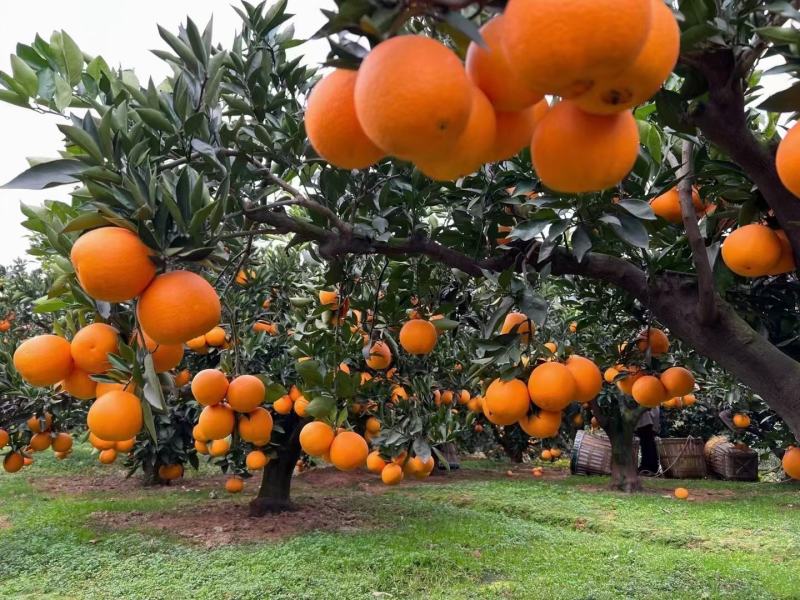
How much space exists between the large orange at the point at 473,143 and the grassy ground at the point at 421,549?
A: 420 centimetres

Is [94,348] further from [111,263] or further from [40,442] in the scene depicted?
[40,442]


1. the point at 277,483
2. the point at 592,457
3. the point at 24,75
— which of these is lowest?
the point at 277,483

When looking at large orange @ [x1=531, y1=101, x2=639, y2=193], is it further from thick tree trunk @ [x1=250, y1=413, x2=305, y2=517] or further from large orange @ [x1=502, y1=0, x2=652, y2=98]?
thick tree trunk @ [x1=250, y1=413, x2=305, y2=517]

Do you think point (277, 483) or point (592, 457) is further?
point (592, 457)

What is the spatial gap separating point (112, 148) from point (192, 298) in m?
0.38

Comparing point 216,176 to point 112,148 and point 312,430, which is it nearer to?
point 112,148

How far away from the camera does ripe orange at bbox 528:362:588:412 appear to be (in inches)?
65.2

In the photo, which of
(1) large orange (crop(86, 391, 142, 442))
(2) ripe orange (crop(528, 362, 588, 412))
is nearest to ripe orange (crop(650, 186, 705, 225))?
(2) ripe orange (crop(528, 362, 588, 412))

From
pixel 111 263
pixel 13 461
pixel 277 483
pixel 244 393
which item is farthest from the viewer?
pixel 277 483

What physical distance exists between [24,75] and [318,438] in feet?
4.66

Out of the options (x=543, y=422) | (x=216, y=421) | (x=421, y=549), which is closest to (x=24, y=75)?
(x=216, y=421)

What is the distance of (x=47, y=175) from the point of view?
3.82 feet

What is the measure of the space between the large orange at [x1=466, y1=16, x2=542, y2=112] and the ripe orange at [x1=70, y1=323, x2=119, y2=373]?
105cm

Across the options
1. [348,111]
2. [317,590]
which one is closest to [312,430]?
[348,111]
